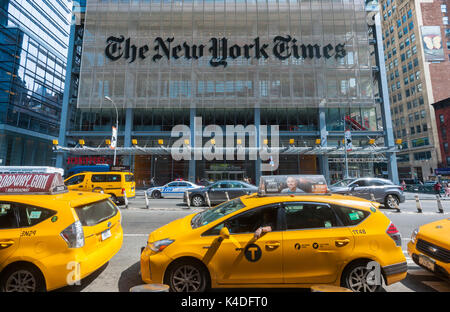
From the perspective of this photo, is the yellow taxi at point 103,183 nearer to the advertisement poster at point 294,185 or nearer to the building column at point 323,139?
the advertisement poster at point 294,185

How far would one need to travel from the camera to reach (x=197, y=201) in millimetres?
12398

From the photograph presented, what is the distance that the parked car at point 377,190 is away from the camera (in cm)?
1120

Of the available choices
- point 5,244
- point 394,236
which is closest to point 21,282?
point 5,244

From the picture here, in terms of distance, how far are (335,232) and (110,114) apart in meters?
31.9

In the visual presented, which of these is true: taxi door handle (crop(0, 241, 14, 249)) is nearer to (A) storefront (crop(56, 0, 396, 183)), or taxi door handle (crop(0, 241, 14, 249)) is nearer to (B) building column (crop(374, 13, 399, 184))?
(A) storefront (crop(56, 0, 396, 183))

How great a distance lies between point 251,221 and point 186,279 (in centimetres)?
132

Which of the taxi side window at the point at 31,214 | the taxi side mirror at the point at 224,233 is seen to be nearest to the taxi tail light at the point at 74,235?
the taxi side window at the point at 31,214

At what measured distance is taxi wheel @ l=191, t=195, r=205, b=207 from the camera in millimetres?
12352

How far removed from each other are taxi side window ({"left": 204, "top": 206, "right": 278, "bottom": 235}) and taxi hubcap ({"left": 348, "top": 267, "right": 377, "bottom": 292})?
1304mm

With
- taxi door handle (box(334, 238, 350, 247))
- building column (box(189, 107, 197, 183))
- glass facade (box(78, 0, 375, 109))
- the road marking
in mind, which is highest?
glass facade (box(78, 0, 375, 109))

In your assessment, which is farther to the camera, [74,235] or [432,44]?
[432,44]

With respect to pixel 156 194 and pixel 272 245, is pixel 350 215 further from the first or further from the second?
pixel 156 194

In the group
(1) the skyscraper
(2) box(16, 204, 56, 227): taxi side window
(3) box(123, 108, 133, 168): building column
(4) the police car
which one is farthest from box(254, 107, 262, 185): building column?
(1) the skyscraper

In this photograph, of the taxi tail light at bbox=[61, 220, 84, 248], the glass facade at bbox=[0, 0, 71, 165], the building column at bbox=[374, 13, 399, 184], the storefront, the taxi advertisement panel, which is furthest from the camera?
the glass facade at bbox=[0, 0, 71, 165]
